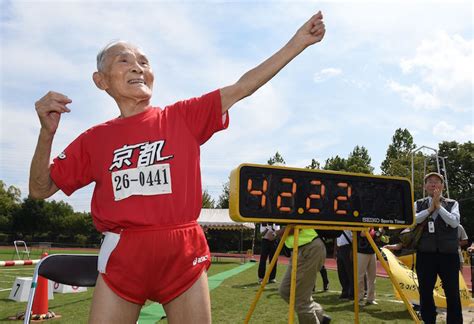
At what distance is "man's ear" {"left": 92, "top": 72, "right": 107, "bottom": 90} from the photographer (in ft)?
7.68

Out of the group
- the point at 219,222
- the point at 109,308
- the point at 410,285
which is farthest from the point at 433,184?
the point at 219,222

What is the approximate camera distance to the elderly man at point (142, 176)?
1945 millimetres

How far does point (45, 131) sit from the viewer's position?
2.13m

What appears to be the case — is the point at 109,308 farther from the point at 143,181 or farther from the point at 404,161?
the point at 404,161

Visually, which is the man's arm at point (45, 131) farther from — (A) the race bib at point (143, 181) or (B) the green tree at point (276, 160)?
(B) the green tree at point (276, 160)

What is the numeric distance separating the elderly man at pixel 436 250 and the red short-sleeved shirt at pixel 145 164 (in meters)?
4.22

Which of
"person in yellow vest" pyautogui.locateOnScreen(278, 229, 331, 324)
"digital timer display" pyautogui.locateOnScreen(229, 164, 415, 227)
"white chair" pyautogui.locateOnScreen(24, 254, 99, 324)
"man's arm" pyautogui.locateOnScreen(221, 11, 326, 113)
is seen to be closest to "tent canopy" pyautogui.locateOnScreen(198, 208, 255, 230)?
"person in yellow vest" pyautogui.locateOnScreen(278, 229, 331, 324)

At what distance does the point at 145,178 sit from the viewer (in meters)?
2.03

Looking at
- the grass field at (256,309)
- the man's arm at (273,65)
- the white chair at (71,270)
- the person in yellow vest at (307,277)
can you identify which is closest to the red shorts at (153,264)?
the man's arm at (273,65)

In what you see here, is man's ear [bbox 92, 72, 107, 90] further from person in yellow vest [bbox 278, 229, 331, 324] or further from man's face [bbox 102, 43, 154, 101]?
person in yellow vest [bbox 278, 229, 331, 324]

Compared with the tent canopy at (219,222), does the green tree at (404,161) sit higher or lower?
higher

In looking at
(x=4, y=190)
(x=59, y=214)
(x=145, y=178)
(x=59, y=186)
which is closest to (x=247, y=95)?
(x=145, y=178)

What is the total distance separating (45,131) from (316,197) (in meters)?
2.45

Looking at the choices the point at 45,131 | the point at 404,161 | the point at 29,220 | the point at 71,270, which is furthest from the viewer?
the point at 29,220
